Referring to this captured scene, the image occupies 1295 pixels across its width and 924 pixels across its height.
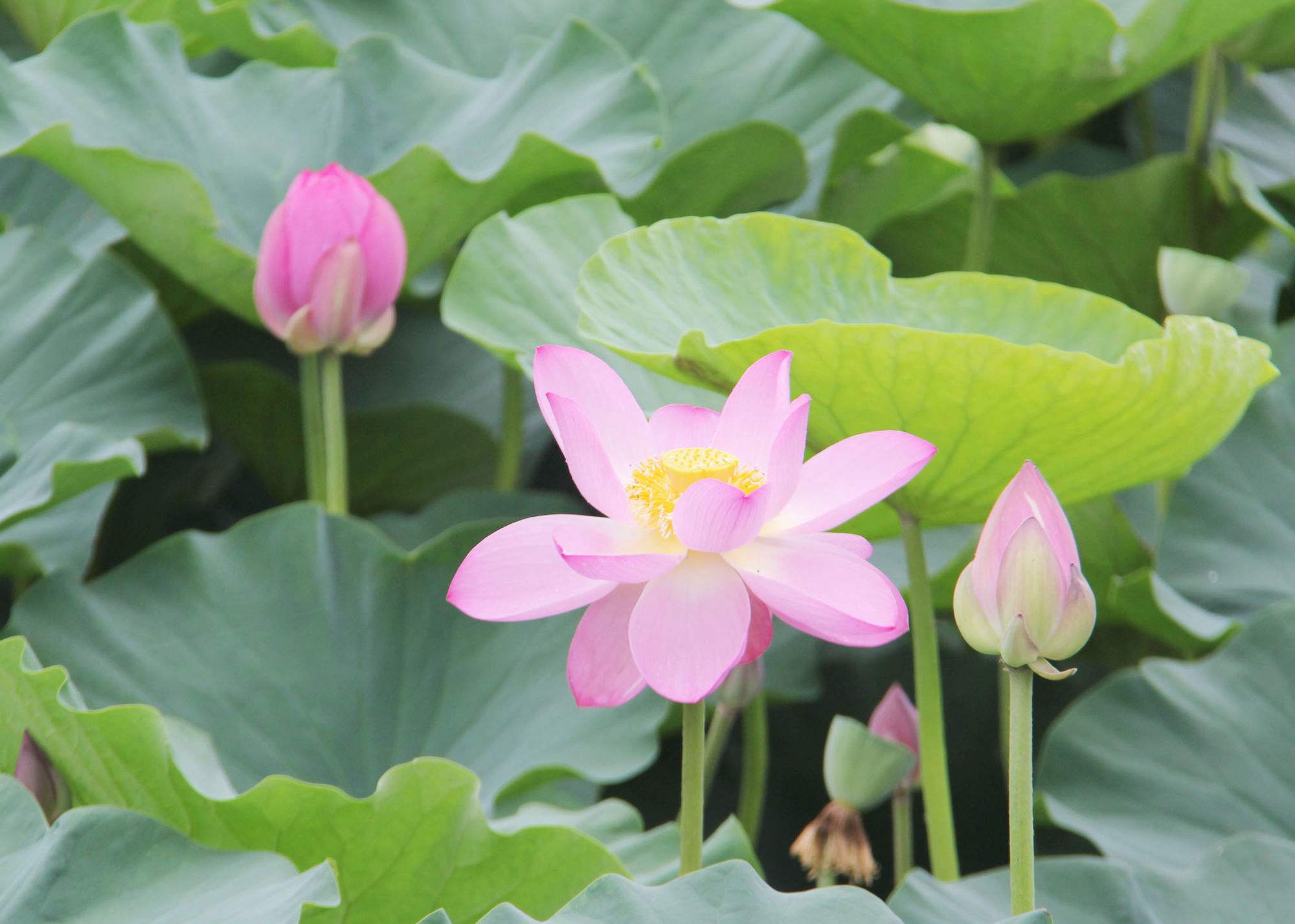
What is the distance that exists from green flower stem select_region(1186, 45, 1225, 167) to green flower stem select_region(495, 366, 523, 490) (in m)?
0.76

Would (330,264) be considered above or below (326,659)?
above

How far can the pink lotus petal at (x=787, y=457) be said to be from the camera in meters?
0.49

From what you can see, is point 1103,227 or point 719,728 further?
point 1103,227

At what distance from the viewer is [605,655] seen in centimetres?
51

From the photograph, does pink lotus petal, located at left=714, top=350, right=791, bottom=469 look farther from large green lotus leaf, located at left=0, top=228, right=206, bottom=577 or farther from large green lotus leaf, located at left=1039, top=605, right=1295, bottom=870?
large green lotus leaf, located at left=0, top=228, right=206, bottom=577

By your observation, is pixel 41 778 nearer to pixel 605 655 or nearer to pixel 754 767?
pixel 605 655

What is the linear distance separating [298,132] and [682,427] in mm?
749

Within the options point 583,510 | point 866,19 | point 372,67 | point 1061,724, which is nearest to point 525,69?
point 372,67

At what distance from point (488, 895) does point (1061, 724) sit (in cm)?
49

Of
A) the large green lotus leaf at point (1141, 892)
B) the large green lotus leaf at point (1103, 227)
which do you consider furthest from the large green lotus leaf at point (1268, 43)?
the large green lotus leaf at point (1141, 892)

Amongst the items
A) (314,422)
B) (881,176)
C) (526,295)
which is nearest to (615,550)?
(526,295)

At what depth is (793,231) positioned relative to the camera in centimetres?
87

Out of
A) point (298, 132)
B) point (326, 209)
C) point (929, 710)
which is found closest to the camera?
point (929, 710)

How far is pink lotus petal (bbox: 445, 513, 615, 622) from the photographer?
49 centimetres
